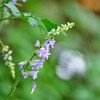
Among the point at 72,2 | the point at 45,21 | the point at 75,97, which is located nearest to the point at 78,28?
the point at 72,2

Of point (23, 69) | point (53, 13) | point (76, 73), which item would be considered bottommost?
point (76, 73)

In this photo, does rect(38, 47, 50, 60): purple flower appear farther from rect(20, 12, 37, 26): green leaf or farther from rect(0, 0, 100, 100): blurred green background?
rect(0, 0, 100, 100): blurred green background

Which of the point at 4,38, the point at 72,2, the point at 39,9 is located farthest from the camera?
the point at 72,2

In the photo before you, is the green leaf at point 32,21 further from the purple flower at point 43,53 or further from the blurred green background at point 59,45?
the blurred green background at point 59,45

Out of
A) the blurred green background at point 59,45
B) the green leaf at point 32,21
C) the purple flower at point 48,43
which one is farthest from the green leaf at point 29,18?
the blurred green background at point 59,45

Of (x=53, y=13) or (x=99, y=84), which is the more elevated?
(x=53, y=13)

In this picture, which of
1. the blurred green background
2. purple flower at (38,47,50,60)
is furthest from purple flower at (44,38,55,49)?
the blurred green background

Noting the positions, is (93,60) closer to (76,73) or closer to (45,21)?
(76,73)

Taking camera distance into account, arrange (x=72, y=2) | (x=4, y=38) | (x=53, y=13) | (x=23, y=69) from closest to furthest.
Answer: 1. (x=23, y=69)
2. (x=4, y=38)
3. (x=53, y=13)
4. (x=72, y=2)

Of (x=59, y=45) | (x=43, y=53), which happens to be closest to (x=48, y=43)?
(x=43, y=53)
